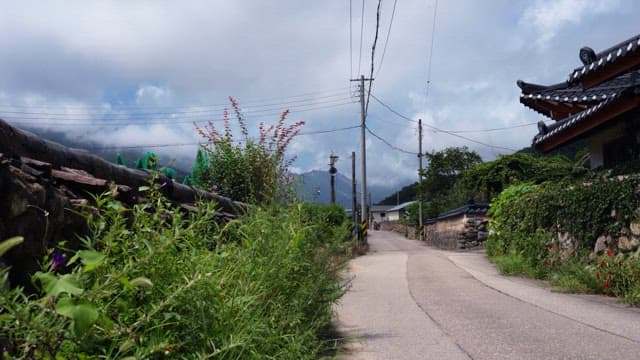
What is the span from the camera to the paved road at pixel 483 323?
199 inches

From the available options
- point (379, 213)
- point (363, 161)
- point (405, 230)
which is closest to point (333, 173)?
point (363, 161)

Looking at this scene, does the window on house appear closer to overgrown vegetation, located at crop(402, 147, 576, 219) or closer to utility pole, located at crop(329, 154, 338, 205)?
overgrown vegetation, located at crop(402, 147, 576, 219)

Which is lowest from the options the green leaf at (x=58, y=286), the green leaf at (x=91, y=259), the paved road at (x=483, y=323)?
the paved road at (x=483, y=323)

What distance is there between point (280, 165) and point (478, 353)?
4.11 metres

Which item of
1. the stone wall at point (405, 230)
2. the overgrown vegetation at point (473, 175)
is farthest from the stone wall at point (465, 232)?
the stone wall at point (405, 230)

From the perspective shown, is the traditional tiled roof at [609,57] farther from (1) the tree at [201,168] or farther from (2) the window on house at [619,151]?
(1) the tree at [201,168]

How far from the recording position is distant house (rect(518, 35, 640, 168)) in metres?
8.91

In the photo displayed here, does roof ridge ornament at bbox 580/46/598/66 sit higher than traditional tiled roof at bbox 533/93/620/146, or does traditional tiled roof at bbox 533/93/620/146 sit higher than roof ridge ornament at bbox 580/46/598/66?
roof ridge ornament at bbox 580/46/598/66

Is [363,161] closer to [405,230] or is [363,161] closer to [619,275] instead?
[619,275]

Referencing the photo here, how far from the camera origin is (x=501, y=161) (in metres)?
29.0

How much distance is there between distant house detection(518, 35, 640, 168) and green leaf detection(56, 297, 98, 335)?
A: 27.5ft

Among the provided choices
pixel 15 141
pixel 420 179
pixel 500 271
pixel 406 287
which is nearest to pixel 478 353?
pixel 15 141

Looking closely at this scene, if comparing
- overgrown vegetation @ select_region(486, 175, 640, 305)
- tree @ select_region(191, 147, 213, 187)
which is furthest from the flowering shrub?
tree @ select_region(191, 147, 213, 187)

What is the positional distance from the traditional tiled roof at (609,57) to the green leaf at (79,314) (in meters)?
8.36
